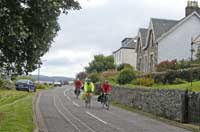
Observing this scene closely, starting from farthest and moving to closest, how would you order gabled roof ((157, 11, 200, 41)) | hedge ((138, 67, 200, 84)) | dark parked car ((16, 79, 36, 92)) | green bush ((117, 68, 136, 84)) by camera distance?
gabled roof ((157, 11, 200, 41)), dark parked car ((16, 79, 36, 92)), green bush ((117, 68, 136, 84)), hedge ((138, 67, 200, 84))

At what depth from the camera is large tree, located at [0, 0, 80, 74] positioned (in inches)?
703

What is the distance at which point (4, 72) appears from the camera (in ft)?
72.8

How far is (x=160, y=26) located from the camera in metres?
75.1

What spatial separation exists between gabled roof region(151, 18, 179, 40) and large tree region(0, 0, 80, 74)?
171 feet

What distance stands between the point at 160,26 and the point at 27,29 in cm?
5754

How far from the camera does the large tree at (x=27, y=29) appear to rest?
17.8 meters

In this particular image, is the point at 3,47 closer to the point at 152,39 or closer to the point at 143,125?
the point at 143,125

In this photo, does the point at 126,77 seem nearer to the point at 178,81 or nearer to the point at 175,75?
the point at 175,75

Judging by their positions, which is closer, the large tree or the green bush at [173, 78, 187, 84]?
the large tree

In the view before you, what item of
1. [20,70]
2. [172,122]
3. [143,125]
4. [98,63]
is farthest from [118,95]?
[98,63]

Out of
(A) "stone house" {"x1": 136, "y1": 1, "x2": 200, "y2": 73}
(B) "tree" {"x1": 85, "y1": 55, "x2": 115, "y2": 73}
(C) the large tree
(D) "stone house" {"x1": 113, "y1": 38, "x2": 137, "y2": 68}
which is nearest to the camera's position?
(C) the large tree

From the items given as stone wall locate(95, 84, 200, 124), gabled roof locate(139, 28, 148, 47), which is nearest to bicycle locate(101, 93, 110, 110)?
stone wall locate(95, 84, 200, 124)

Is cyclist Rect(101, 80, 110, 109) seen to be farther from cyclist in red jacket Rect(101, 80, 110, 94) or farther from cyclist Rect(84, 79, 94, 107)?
cyclist Rect(84, 79, 94, 107)

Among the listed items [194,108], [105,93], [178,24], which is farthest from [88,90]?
[178,24]
